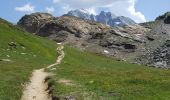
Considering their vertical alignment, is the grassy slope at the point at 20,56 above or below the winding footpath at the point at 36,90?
above

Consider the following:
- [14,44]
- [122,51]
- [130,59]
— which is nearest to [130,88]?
[14,44]

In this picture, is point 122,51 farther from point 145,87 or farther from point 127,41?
point 145,87

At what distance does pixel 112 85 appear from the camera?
145ft

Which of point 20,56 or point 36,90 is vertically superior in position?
point 20,56

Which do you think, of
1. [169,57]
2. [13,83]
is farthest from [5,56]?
[169,57]

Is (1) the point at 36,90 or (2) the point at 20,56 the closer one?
(1) the point at 36,90

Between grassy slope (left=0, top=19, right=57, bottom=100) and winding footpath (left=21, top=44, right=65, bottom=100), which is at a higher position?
grassy slope (left=0, top=19, right=57, bottom=100)

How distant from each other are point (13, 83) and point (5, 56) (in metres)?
45.6

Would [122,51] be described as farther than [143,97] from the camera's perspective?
Yes

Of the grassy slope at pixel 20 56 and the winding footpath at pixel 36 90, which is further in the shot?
the grassy slope at pixel 20 56

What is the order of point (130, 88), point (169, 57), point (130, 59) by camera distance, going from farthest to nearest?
point (130, 59) < point (169, 57) < point (130, 88)

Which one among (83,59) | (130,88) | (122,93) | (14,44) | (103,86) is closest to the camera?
(122,93)

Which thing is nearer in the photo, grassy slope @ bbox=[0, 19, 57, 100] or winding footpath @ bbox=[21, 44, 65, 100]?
winding footpath @ bbox=[21, 44, 65, 100]

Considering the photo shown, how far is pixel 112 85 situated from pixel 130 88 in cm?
378
